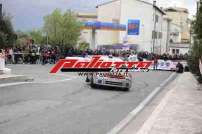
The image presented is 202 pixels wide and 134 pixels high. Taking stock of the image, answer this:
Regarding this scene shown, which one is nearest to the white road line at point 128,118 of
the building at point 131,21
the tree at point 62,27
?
the tree at point 62,27

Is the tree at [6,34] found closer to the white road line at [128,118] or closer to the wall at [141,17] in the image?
the white road line at [128,118]

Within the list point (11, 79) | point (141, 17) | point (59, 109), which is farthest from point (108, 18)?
point (59, 109)

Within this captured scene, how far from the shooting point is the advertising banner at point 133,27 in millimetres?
101481

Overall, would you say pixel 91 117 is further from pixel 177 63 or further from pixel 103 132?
pixel 177 63

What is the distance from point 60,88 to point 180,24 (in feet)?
460

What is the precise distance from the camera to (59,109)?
1592cm

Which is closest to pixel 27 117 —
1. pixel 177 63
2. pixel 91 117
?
pixel 91 117

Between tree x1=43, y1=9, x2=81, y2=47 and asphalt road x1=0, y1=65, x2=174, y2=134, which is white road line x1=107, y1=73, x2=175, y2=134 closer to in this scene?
asphalt road x1=0, y1=65, x2=174, y2=134

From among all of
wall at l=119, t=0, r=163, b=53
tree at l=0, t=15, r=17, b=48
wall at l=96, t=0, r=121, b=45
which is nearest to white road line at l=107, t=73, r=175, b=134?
tree at l=0, t=15, r=17, b=48

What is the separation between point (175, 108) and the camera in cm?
1662

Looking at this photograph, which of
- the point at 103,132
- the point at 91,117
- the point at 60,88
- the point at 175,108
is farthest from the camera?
the point at 60,88

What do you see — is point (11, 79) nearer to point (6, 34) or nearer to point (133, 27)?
point (6, 34)

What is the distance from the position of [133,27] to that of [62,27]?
46.6 feet

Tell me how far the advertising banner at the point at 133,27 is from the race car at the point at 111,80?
249 ft
